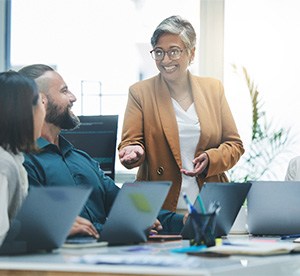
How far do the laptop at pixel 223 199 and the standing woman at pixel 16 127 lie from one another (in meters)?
0.58

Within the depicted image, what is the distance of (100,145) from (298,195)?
1.15 metres

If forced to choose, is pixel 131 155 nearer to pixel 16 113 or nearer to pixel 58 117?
pixel 58 117

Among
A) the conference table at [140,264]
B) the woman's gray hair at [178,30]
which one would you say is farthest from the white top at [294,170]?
the conference table at [140,264]

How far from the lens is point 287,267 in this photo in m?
2.05

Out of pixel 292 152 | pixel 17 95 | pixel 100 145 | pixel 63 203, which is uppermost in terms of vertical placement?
pixel 17 95

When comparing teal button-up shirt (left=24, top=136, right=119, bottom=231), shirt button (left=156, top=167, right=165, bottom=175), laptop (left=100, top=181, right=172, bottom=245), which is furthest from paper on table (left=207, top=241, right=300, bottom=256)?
shirt button (left=156, top=167, right=165, bottom=175)

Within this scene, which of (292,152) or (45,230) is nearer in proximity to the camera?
(45,230)

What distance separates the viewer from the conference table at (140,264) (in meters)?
1.81

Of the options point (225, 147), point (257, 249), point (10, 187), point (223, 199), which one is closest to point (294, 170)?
point (225, 147)

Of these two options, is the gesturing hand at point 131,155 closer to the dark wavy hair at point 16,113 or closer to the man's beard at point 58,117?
the man's beard at point 58,117

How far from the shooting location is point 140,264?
6.14 feet

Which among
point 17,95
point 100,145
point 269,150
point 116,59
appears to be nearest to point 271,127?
point 269,150

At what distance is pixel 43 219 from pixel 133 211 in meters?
0.34

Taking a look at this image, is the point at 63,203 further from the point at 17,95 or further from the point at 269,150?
the point at 269,150
